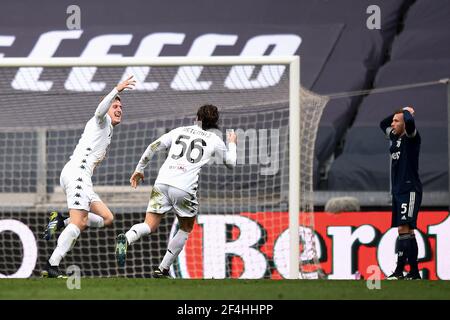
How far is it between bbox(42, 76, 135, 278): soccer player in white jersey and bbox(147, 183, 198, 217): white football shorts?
35cm

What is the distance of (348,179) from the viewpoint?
41.5 feet

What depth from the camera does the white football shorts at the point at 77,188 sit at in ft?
27.0

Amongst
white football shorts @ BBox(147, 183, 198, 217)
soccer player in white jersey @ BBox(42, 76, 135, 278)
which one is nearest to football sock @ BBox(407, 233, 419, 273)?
white football shorts @ BBox(147, 183, 198, 217)

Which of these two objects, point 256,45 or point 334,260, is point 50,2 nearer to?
point 256,45

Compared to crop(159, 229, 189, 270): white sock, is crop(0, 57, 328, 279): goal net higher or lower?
higher

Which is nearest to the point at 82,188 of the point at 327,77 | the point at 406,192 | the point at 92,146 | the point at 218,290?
the point at 92,146

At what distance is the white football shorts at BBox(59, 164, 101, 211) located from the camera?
27.0ft

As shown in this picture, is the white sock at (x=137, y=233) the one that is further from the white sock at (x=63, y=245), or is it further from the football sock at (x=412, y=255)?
the football sock at (x=412, y=255)

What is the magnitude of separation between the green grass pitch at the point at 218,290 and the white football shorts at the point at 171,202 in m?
0.75

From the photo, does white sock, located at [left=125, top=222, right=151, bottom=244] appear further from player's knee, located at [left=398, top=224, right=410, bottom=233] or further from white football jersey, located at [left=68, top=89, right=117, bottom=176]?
player's knee, located at [left=398, top=224, right=410, bottom=233]

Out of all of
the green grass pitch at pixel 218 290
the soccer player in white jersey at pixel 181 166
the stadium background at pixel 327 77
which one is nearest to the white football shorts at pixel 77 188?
the soccer player in white jersey at pixel 181 166

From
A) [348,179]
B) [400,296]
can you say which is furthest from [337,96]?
[400,296]

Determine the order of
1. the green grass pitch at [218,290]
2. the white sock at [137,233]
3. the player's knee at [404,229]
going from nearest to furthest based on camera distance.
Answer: the green grass pitch at [218,290] → the white sock at [137,233] → the player's knee at [404,229]
